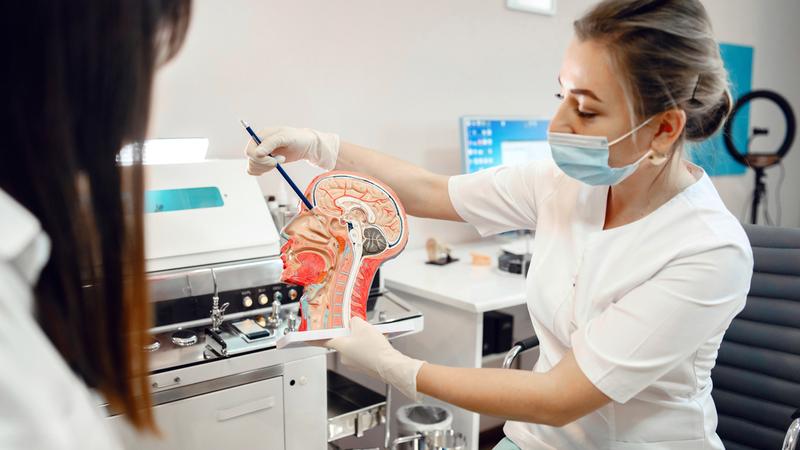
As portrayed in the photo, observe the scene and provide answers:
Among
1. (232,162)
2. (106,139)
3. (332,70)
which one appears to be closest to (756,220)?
(332,70)

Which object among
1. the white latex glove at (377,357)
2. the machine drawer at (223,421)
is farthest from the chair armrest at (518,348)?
the machine drawer at (223,421)

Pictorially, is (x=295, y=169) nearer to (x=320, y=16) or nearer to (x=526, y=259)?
(x=320, y=16)

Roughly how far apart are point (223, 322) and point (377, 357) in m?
0.54

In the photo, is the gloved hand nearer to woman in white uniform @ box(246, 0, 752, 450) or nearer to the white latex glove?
woman in white uniform @ box(246, 0, 752, 450)

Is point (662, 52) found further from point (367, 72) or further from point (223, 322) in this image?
point (367, 72)

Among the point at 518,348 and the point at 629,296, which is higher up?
the point at 629,296

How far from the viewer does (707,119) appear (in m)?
1.14

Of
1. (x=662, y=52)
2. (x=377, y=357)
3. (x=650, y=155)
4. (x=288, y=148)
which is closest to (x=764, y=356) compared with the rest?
(x=650, y=155)

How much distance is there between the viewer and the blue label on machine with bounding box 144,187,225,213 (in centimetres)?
148

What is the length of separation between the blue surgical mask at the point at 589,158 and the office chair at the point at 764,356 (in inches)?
21.6

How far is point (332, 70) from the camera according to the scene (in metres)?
2.25

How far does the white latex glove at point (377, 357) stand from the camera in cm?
113

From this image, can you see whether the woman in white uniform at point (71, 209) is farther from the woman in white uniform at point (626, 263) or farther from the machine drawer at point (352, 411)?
the machine drawer at point (352, 411)

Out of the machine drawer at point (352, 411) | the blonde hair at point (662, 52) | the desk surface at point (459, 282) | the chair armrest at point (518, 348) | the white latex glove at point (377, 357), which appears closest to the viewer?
the blonde hair at point (662, 52)
